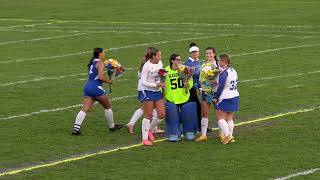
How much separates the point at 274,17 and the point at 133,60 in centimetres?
1513

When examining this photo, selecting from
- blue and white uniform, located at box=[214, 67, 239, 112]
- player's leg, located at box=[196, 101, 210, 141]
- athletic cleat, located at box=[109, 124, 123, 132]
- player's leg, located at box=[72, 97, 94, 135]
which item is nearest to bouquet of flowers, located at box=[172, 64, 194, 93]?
player's leg, located at box=[196, 101, 210, 141]

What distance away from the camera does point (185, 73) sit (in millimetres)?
15453

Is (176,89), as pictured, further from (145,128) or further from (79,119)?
(79,119)

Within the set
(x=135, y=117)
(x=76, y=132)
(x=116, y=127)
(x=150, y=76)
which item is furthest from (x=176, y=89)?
(x=76, y=132)

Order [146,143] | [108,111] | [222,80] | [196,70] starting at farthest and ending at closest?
[108,111]
[196,70]
[146,143]
[222,80]

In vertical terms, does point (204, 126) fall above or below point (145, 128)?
below

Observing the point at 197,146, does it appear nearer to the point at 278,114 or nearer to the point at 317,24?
the point at 278,114

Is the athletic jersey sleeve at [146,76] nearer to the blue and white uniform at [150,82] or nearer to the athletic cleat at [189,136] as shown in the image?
the blue and white uniform at [150,82]

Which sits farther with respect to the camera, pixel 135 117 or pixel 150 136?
pixel 135 117

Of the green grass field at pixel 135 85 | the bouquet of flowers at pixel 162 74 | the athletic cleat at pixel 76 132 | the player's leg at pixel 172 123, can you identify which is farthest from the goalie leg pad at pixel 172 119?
the athletic cleat at pixel 76 132

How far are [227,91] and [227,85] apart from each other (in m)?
0.11

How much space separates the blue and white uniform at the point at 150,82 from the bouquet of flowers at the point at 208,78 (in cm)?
80

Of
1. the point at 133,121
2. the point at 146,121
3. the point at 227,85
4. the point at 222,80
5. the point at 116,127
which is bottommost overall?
the point at 116,127

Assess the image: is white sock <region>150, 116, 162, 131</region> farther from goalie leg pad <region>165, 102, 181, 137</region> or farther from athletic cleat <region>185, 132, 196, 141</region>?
athletic cleat <region>185, 132, 196, 141</region>
